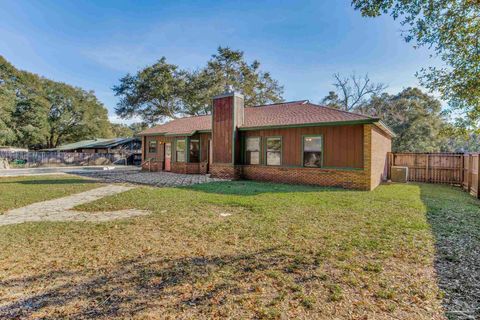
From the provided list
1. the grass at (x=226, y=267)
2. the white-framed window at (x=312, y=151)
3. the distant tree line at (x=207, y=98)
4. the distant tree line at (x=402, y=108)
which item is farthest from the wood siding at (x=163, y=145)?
the distant tree line at (x=402, y=108)

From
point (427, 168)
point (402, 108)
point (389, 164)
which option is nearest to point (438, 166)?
point (427, 168)

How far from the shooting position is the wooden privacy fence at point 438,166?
11352mm

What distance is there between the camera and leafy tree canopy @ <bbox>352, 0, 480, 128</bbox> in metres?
6.20

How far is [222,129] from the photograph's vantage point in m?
13.4

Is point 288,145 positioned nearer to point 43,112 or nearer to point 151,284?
point 151,284

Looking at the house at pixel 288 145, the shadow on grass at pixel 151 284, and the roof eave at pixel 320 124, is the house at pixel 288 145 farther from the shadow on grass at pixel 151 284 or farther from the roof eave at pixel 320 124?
the shadow on grass at pixel 151 284

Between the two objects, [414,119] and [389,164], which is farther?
[414,119]

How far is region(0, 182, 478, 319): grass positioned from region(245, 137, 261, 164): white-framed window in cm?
706

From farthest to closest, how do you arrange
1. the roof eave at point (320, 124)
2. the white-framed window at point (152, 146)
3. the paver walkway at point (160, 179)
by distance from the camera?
1. the white-framed window at point (152, 146)
2. the paver walkway at point (160, 179)
3. the roof eave at point (320, 124)

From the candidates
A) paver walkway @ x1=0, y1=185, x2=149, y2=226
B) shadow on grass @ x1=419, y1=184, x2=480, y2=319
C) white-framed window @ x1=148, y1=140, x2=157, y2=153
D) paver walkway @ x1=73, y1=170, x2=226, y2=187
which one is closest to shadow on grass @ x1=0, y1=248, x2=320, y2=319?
shadow on grass @ x1=419, y1=184, x2=480, y2=319

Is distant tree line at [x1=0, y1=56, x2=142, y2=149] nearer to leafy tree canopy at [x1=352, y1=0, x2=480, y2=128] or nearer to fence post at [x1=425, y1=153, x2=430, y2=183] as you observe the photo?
leafy tree canopy at [x1=352, y1=0, x2=480, y2=128]

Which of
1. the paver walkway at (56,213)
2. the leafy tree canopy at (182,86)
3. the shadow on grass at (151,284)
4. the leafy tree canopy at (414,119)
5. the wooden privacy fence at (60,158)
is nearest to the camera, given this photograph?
the shadow on grass at (151,284)

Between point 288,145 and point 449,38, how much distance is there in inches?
256

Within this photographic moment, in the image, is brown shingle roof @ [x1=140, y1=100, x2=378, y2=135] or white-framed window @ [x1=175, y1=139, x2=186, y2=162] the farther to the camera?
white-framed window @ [x1=175, y1=139, x2=186, y2=162]
